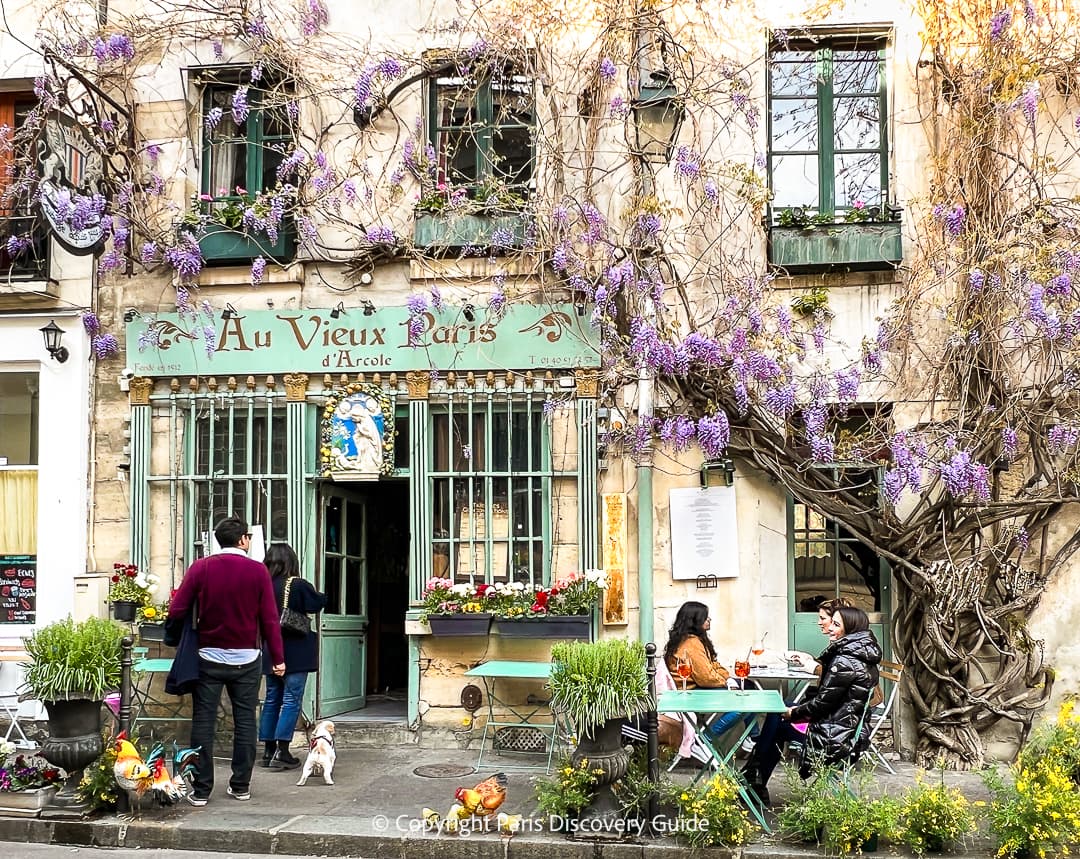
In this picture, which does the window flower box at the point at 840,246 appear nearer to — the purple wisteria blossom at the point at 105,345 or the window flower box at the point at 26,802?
the purple wisteria blossom at the point at 105,345

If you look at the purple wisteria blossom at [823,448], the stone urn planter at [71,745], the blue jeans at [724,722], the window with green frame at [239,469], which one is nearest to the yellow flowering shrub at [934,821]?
the blue jeans at [724,722]

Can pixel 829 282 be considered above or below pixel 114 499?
above

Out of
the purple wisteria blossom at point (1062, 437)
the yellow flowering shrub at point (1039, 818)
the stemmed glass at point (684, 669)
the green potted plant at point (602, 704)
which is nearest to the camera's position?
the yellow flowering shrub at point (1039, 818)

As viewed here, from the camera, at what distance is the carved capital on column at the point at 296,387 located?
1030 centimetres

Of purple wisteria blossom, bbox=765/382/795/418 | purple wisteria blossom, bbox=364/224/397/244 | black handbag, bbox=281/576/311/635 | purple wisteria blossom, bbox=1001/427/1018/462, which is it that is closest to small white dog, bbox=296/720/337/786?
black handbag, bbox=281/576/311/635

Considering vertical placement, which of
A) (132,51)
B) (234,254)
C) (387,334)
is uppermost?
(132,51)

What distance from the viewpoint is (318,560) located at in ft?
34.3

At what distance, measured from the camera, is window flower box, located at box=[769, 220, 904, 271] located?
9.77 metres

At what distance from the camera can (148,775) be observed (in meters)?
7.34

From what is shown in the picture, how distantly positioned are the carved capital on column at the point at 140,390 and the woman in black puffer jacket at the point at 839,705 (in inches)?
239

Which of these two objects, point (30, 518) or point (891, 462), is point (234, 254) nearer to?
point (30, 518)

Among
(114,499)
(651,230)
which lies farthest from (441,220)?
(114,499)

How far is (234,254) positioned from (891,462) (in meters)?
5.82

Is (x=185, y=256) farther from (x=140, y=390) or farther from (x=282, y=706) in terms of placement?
(x=282, y=706)
